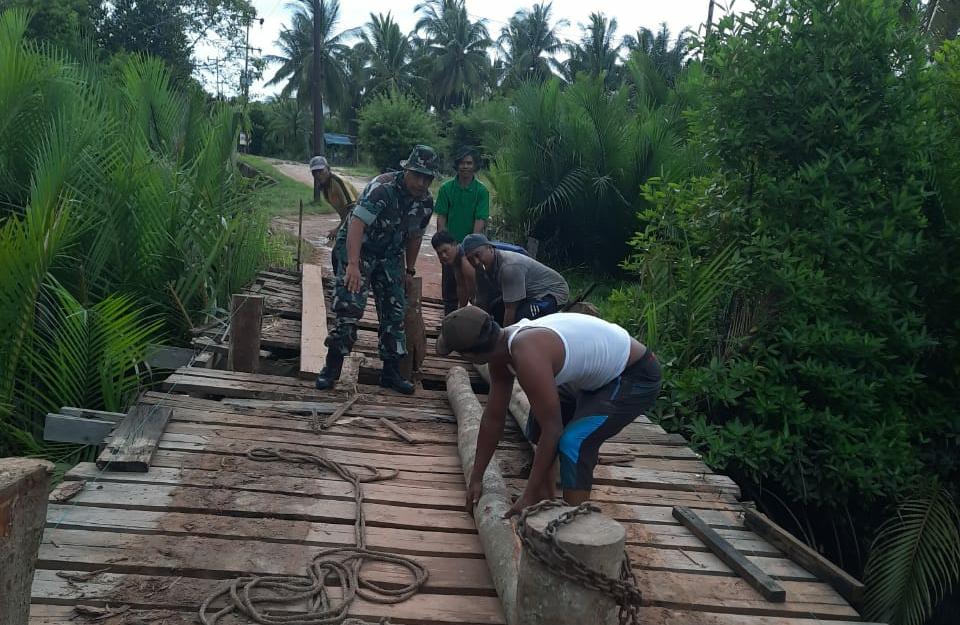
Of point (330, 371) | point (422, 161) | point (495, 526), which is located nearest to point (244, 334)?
point (330, 371)

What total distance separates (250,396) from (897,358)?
14.6ft

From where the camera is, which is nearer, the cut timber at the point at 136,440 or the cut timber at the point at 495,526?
the cut timber at the point at 495,526

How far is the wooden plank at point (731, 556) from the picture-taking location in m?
3.11

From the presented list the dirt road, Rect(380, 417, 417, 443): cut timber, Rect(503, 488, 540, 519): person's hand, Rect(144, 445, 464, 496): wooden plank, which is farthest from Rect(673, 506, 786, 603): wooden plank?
the dirt road

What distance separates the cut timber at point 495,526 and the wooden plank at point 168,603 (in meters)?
0.11

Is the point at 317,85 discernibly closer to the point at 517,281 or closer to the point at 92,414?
the point at 517,281

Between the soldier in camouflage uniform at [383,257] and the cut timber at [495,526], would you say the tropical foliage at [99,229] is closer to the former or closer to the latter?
the soldier in camouflage uniform at [383,257]

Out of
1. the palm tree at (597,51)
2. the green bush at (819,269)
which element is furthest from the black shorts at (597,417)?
the palm tree at (597,51)

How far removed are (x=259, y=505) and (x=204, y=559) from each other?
54cm

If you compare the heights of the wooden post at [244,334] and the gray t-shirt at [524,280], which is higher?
the gray t-shirt at [524,280]

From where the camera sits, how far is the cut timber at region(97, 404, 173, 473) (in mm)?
3652

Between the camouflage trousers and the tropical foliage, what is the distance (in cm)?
129

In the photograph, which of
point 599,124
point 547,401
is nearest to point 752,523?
point 547,401

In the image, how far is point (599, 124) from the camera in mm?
12289
